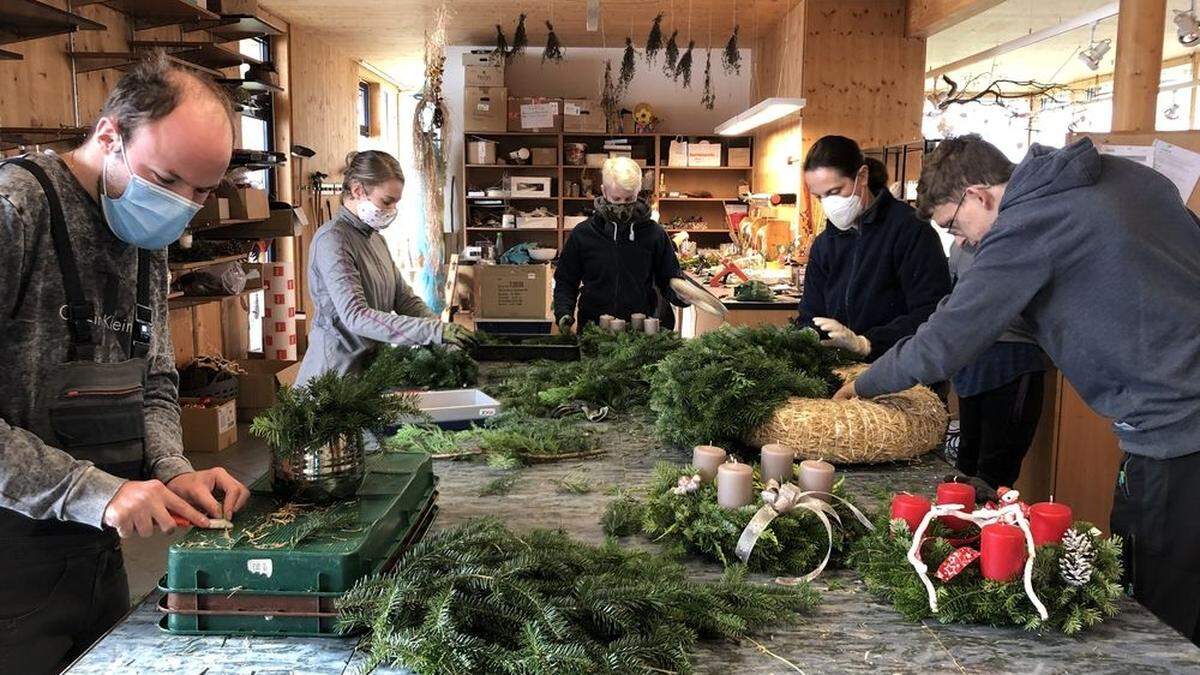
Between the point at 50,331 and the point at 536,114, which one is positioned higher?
the point at 536,114

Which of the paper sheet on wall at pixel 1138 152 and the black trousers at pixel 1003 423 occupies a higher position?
the paper sheet on wall at pixel 1138 152

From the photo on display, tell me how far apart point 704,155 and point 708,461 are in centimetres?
829

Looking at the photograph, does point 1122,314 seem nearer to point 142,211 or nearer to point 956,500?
point 956,500

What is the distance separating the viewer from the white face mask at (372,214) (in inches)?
136

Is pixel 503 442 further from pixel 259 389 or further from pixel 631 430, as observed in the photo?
pixel 259 389

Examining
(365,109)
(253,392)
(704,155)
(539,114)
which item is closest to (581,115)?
(539,114)

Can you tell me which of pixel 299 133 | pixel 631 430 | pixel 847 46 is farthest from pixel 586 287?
pixel 299 133

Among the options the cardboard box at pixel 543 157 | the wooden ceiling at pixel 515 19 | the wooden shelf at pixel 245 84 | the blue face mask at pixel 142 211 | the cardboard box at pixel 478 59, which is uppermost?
the wooden ceiling at pixel 515 19

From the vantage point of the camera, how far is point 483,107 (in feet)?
32.1

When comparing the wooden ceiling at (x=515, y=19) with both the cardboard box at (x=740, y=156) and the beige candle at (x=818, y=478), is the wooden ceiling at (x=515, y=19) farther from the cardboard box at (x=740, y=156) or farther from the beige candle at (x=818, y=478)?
the beige candle at (x=818, y=478)

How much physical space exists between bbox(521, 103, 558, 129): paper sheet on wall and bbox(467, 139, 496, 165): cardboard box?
47 centimetres

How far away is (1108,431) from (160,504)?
11.1 feet

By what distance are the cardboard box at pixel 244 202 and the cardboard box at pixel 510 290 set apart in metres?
1.88

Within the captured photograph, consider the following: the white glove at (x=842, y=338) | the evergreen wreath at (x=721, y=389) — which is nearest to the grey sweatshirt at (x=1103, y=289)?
the evergreen wreath at (x=721, y=389)
